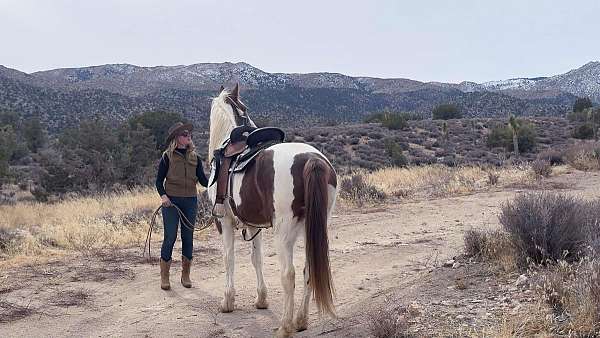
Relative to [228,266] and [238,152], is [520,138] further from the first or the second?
[238,152]

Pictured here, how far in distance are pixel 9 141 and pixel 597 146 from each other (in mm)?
23087

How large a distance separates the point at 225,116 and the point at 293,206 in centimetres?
205

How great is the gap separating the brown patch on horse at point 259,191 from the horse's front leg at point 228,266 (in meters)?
0.66

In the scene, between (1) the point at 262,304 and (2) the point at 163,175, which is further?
(2) the point at 163,175

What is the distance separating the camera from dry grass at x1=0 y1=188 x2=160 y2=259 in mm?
9898

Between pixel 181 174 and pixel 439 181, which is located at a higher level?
pixel 181 174

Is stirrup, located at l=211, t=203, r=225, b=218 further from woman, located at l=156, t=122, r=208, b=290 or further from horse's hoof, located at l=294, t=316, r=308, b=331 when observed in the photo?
horse's hoof, located at l=294, t=316, r=308, b=331

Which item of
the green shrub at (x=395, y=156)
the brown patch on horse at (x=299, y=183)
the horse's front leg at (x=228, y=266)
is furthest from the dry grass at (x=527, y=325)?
the green shrub at (x=395, y=156)

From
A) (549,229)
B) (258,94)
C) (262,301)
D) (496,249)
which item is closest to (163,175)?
(262,301)

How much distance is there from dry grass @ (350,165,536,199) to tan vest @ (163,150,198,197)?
9.19 meters

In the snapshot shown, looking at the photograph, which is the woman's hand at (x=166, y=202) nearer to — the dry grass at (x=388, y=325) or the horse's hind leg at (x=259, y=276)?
the horse's hind leg at (x=259, y=276)

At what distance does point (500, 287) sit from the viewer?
556 cm

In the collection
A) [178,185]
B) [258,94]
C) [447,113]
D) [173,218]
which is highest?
[258,94]

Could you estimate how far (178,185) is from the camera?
23.8 feet
